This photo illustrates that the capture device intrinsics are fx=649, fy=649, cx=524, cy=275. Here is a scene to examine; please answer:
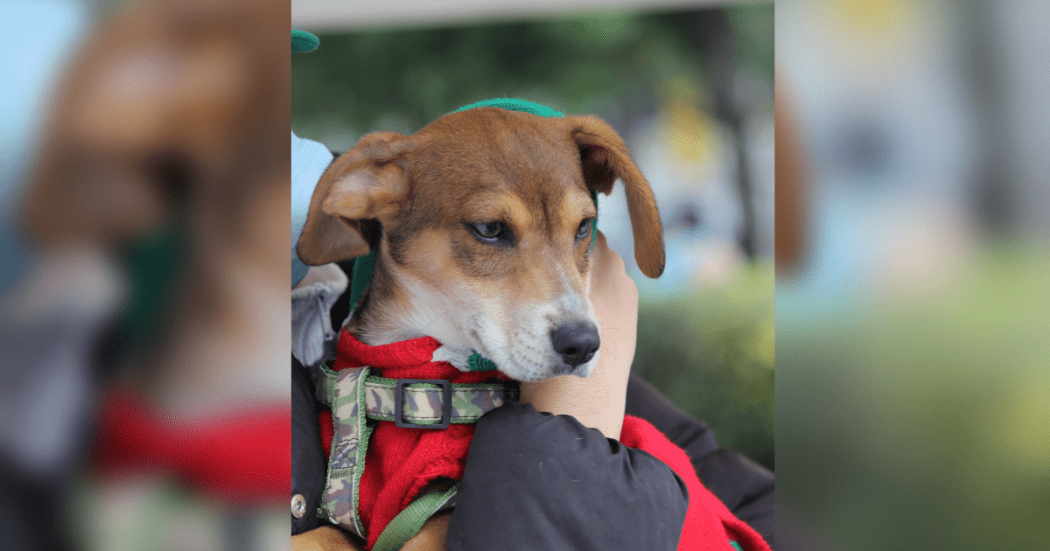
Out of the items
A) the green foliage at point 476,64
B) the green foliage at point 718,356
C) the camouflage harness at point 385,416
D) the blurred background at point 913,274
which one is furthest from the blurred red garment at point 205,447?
the green foliage at point 718,356

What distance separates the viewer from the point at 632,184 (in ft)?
2.73

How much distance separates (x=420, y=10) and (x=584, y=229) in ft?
3.31

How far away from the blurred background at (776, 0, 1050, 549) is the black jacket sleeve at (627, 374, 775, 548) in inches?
50.3

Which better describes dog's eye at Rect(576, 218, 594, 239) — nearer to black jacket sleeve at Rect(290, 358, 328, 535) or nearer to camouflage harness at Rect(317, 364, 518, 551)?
camouflage harness at Rect(317, 364, 518, 551)

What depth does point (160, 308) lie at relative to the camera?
0.54 ft

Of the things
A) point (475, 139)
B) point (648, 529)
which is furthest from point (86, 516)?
point (475, 139)

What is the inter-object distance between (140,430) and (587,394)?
0.68 m

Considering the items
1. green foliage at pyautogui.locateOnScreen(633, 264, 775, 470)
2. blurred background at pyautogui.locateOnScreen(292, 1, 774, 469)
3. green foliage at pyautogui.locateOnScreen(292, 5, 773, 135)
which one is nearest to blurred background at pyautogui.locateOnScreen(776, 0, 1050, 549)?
blurred background at pyautogui.locateOnScreen(292, 1, 774, 469)

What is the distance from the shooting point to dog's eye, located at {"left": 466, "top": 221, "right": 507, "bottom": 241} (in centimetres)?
75

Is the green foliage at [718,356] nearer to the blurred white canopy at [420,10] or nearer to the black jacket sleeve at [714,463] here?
the black jacket sleeve at [714,463]

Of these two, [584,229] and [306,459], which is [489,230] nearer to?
[584,229]

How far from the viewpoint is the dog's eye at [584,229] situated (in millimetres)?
803

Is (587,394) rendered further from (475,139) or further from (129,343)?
(129,343)

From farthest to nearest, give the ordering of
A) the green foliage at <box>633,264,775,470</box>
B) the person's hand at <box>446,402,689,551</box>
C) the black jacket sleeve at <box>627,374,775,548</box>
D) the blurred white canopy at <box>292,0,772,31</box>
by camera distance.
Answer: the green foliage at <box>633,264,775,470</box> → the black jacket sleeve at <box>627,374,775,548</box> → the blurred white canopy at <box>292,0,772,31</box> → the person's hand at <box>446,402,689,551</box>
